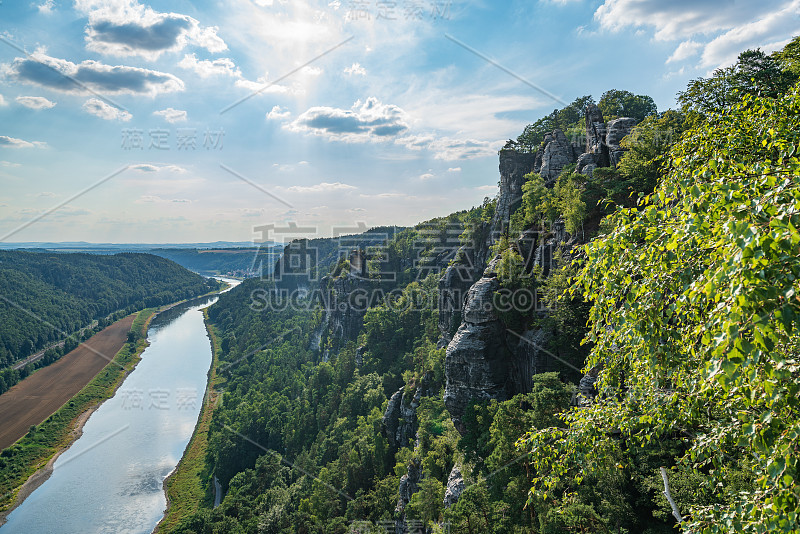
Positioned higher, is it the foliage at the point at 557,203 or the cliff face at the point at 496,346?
the foliage at the point at 557,203

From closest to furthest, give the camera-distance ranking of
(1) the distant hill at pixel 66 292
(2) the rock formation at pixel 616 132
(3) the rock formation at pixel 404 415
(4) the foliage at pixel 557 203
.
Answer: (4) the foliage at pixel 557 203 → (2) the rock formation at pixel 616 132 → (3) the rock formation at pixel 404 415 → (1) the distant hill at pixel 66 292

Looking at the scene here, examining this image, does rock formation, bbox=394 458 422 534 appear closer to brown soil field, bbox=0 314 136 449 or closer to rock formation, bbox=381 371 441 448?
rock formation, bbox=381 371 441 448

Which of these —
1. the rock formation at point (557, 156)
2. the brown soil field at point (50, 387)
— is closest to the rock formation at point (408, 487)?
the rock formation at point (557, 156)

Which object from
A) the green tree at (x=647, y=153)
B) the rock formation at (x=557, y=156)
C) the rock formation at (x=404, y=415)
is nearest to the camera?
the green tree at (x=647, y=153)

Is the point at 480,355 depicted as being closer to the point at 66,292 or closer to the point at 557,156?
the point at 557,156

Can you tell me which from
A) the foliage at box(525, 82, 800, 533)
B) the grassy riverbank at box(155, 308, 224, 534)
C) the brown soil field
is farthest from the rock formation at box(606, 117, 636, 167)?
the brown soil field

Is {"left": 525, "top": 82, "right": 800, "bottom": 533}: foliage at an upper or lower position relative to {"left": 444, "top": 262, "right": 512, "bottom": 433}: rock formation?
upper

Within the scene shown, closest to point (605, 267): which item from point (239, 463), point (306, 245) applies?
point (239, 463)

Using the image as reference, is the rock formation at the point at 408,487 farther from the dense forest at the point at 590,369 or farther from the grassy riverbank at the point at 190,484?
the grassy riverbank at the point at 190,484
